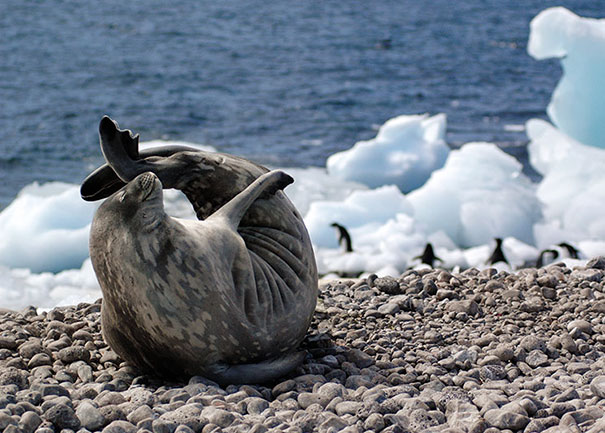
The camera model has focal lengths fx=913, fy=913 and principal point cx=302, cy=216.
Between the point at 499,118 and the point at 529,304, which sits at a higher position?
the point at 529,304

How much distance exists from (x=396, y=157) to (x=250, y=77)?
33.5 feet

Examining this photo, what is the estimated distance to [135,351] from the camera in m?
4.29

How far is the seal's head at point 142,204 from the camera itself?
4086 millimetres

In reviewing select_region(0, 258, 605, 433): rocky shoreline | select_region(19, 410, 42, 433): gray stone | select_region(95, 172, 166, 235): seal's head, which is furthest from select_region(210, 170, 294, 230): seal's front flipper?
select_region(19, 410, 42, 433): gray stone

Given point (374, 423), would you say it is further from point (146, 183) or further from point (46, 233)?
point (46, 233)

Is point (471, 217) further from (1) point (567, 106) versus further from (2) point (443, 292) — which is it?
(2) point (443, 292)

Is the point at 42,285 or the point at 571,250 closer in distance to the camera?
the point at 42,285

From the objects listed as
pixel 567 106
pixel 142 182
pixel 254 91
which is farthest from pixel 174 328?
pixel 254 91

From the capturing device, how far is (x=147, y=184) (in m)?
4.08

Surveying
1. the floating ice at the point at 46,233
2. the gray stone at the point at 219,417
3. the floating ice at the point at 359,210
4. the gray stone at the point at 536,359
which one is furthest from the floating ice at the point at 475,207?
the gray stone at the point at 219,417

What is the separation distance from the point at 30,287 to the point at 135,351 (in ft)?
25.2

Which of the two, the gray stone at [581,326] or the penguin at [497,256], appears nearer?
the gray stone at [581,326]

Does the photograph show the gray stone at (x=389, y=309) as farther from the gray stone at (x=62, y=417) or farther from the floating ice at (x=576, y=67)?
the floating ice at (x=576, y=67)

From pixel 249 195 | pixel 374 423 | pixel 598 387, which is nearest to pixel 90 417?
pixel 374 423
